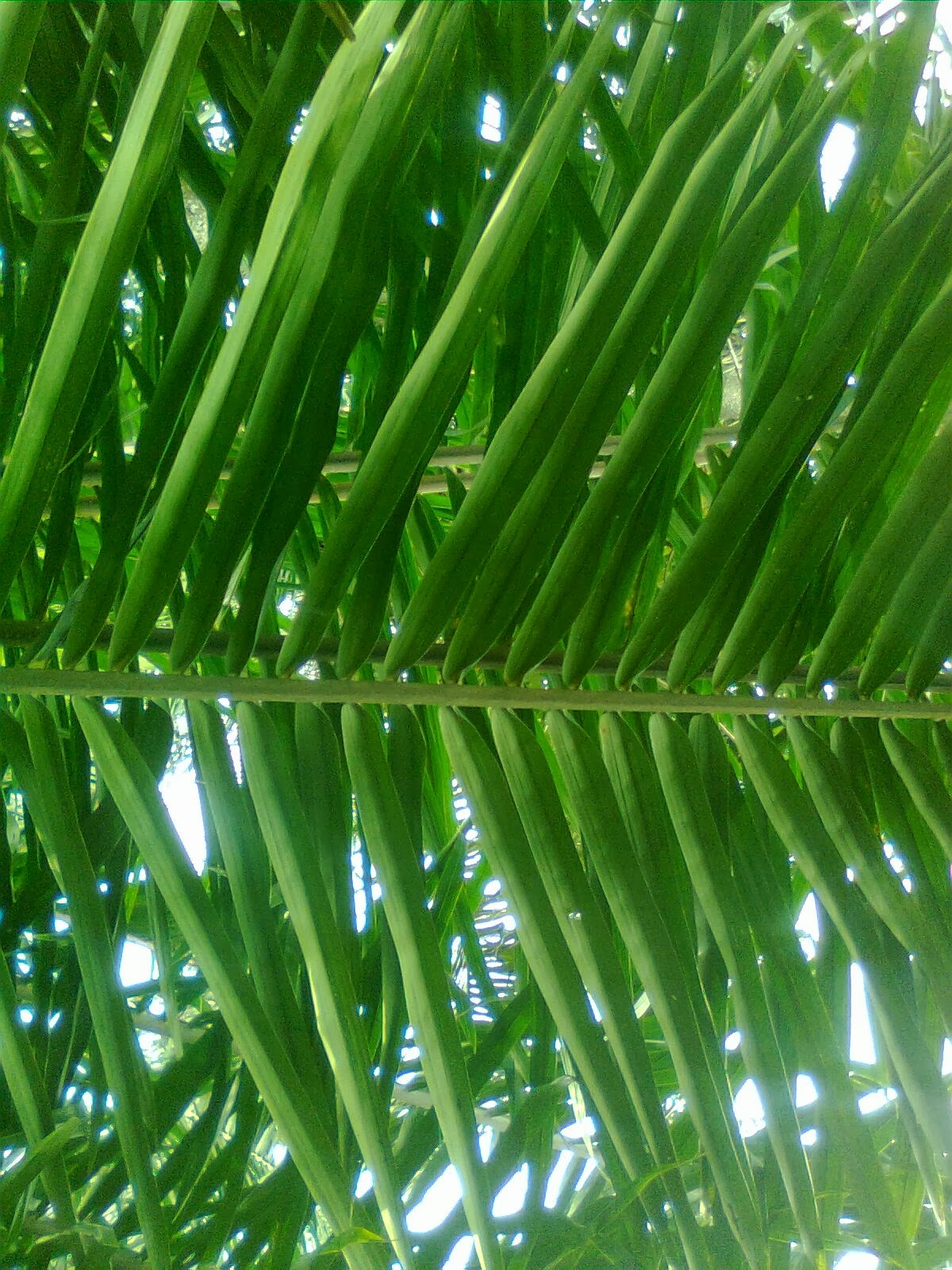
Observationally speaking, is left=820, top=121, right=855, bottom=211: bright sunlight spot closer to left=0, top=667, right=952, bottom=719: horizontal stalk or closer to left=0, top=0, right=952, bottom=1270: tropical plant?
left=0, top=0, right=952, bottom=1270: tropical plant

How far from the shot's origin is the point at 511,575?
1.20ft

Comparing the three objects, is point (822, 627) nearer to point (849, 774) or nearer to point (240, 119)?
point (849, 774)

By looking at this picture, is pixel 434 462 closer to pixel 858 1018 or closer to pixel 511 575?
pixel 511 575

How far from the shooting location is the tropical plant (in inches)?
13.0

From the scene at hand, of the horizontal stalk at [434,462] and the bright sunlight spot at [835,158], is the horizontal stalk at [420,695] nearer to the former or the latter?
the horizontal stalk at [434,462]

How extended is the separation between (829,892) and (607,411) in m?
0.21

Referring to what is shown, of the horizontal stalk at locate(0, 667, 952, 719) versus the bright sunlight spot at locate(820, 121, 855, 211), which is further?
the bright sunlight spot at locate(820, 121, 855, 211)

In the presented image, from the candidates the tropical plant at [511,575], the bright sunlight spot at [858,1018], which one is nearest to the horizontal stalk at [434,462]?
the tropical plant at [511,575]

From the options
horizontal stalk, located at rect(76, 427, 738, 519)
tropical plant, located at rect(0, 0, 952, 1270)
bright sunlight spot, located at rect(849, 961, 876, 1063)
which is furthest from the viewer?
horizontal stalk, located at rect(76, 427, 738, 519)

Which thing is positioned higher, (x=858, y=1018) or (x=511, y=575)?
(x=511, y=575)

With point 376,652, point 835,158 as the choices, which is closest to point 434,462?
point 376,652

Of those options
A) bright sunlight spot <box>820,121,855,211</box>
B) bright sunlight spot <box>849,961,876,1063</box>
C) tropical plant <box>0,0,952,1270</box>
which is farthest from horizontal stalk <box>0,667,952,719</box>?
bright sunlight spot <box>820,121,855,211</box>

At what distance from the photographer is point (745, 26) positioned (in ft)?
1.52

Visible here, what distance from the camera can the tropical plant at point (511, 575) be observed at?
1.08ft
